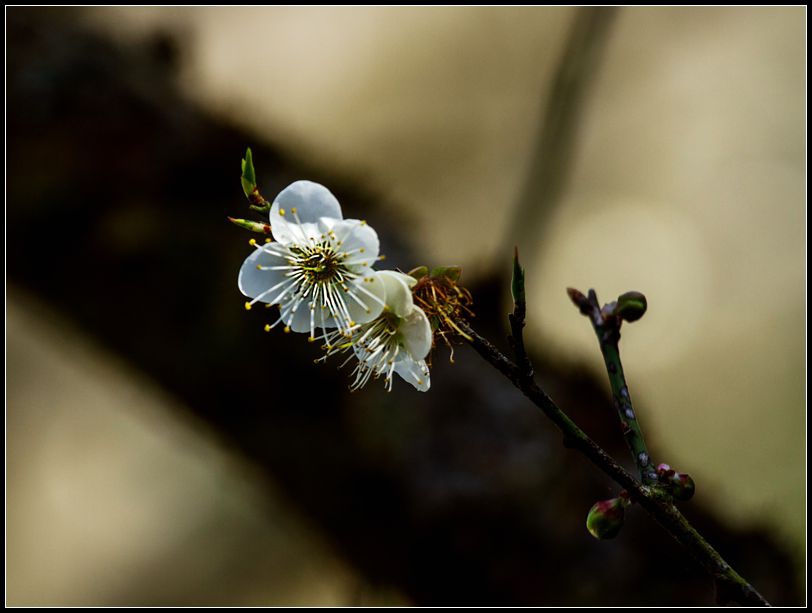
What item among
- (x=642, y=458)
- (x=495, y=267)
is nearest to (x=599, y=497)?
(x=495, y=267)

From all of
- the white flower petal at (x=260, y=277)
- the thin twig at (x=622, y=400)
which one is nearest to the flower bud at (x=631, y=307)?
the thin twig at (x=622, y=400)

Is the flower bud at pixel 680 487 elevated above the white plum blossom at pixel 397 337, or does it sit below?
above

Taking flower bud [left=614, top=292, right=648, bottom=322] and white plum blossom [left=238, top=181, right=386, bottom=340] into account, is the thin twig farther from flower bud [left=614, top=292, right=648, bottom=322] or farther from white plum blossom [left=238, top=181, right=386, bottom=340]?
white plum blossom [left=238, top=181, right=386, bottom=340]

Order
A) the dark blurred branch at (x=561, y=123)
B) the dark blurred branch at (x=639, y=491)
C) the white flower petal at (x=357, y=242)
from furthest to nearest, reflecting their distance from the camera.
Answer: the dark blurred branch at (x=561, y=123) → the white flower petal at (x=357, y=242) → the dark blurred branch at (x=639, y=491)

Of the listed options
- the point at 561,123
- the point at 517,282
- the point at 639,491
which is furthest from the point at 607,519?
the point at 561,123

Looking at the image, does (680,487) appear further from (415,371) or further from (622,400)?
(415,371)

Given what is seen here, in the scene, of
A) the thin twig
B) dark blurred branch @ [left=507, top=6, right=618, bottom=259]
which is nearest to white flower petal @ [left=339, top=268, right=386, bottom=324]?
the thin twig

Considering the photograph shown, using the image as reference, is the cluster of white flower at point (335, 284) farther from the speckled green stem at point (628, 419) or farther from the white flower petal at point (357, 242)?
the speckled green stem at point (628, 419)

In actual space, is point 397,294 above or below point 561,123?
below
